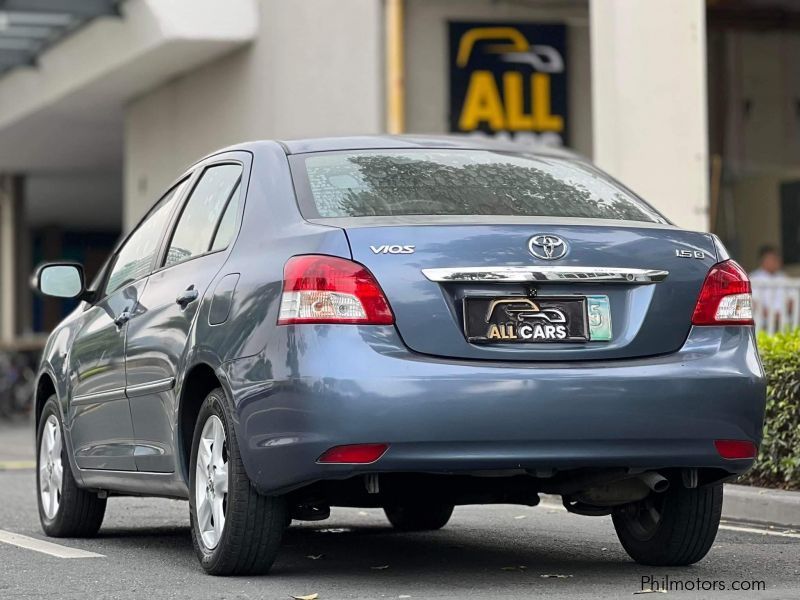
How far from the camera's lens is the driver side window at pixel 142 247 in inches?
293

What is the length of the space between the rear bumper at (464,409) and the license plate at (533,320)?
98mm

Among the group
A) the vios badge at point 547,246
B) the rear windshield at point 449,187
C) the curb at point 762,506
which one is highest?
the rear windshield at point 449,187

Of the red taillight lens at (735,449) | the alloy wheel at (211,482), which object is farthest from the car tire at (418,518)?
the red taillight lens at (735,449)

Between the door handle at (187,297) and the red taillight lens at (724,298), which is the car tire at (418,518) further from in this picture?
the red taillight lens at (724,298)

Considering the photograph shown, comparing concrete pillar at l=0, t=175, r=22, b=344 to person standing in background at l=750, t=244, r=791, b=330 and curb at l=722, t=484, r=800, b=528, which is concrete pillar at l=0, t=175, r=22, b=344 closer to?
person standing in background at l=750, t=244, r=791, b=330

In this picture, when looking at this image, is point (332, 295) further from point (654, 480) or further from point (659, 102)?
point (659, 102)

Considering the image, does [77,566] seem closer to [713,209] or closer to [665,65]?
[665,65]

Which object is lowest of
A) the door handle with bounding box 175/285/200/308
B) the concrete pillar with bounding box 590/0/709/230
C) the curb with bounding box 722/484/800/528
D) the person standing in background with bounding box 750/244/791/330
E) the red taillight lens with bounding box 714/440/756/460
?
the curb with bounding box 722/484/800/528

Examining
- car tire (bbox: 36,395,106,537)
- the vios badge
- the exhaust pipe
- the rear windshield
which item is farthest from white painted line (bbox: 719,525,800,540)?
car tire (bbox: 36,395,106,537)

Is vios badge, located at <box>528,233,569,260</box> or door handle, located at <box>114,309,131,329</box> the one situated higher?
vios badge, located at <box>528,233,569,260</box>

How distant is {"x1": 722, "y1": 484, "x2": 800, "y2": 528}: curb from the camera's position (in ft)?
26.8

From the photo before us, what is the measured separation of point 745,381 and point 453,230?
3.65ft

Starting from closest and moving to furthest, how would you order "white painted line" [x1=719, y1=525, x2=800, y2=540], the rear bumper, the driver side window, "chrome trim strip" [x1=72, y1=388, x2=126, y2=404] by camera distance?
the rear bumper → "chrome trim strip" [x1=72, y1=388, x2=126, y2=404] → the driver side window → "white painted line" [x1=719, y1=525, x2=800, y2=540]

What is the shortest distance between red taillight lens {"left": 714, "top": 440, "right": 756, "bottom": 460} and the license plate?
544mm
